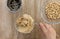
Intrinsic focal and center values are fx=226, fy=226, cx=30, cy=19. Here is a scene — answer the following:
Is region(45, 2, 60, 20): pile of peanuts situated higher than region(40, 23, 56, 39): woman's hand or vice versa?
region(45, 2, 60, 20): pile of peanuts

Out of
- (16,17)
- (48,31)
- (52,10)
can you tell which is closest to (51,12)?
(52,10)

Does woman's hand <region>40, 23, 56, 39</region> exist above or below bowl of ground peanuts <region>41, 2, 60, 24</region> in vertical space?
below

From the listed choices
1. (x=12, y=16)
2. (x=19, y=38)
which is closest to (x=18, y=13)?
(x=12, y=16)

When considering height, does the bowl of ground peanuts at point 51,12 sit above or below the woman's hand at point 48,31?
above
